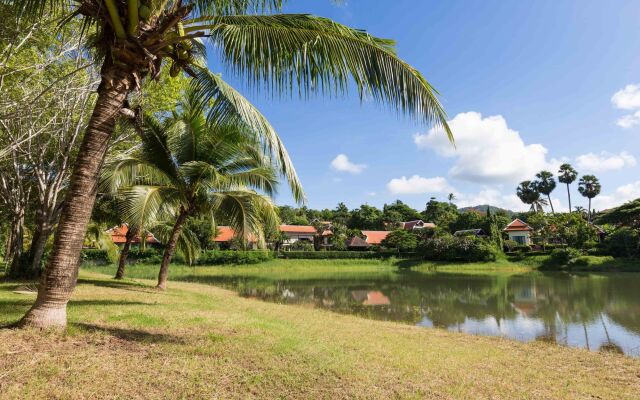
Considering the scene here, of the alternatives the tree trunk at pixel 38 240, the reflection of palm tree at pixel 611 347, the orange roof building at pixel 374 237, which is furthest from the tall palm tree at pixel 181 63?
the orange roof building at pixel 374 237

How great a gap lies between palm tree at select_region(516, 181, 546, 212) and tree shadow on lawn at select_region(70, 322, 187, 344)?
66589mm

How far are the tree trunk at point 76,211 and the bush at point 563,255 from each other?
35.4 metres

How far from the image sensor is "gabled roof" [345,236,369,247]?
158 feet

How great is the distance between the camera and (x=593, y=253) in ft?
110

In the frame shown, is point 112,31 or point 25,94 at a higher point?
point 25,94

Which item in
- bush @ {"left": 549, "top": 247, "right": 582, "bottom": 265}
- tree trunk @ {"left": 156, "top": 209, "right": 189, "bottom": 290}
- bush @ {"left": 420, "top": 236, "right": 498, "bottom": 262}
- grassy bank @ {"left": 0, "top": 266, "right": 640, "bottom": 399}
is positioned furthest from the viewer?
bush @ {"left": 420, "top": 236, "right": 498, "bottom": 262}

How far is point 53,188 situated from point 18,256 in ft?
8.19

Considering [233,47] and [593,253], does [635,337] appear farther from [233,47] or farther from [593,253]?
[593,253]

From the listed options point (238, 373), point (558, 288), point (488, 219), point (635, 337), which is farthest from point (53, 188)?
point (488, 219)

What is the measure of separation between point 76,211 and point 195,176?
606cm

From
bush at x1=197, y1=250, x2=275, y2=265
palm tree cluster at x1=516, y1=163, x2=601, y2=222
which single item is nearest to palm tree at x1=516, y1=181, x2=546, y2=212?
Answer: palm tree cluster at x1=516, y1=163, x2=601, y2=222

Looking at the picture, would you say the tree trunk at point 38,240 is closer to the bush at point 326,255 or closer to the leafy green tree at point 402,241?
the bush at point 326,255

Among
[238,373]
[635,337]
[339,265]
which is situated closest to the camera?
[238,373]

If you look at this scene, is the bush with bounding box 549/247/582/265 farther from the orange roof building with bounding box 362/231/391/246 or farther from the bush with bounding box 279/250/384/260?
the orange roof building with bounding box 362/231/391/246
